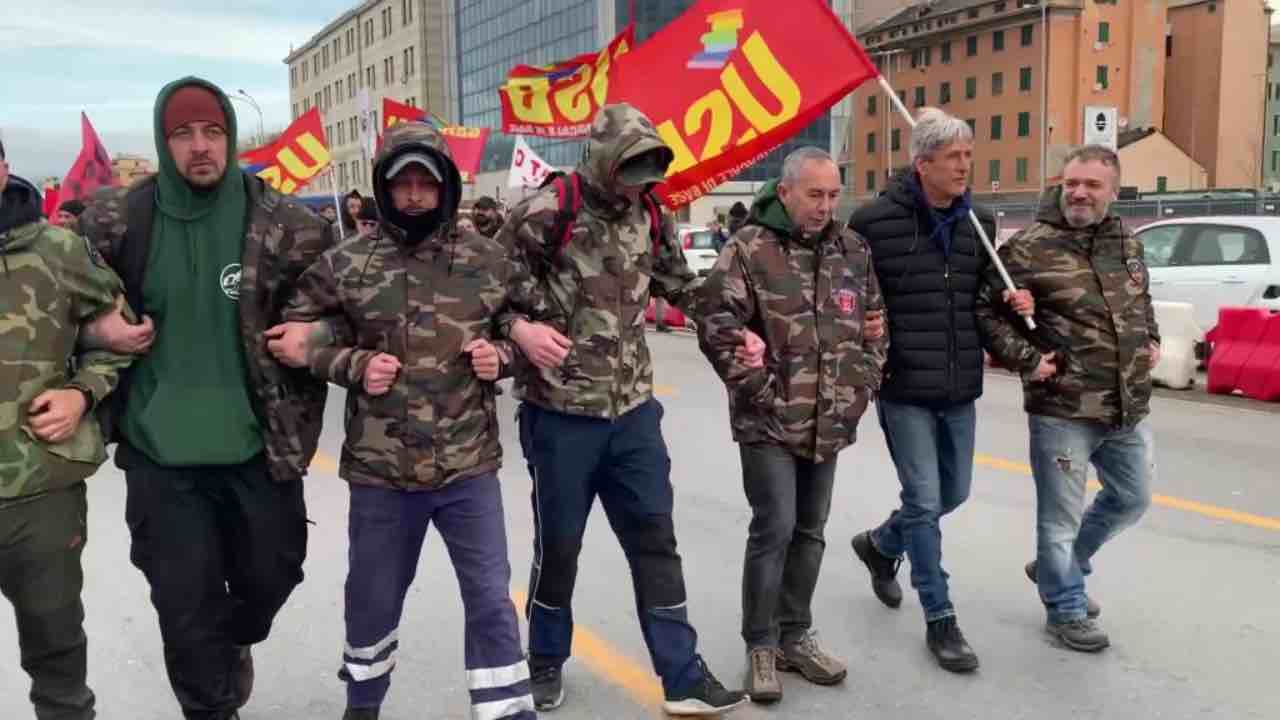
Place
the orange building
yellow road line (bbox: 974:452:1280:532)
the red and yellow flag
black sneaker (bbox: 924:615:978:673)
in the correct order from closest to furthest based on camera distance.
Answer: black sneaker (bbox: 924:615:978:673), yellow road line (bbox: 974:452:1280:532), the red and yellow flag, the orange building

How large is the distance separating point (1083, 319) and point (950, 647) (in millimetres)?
1394

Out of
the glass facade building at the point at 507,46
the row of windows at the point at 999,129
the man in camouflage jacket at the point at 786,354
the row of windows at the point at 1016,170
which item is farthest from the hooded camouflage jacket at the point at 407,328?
the row of windows at the point at 1016,170

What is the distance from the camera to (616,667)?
173 inches

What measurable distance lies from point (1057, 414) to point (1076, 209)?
0.82m

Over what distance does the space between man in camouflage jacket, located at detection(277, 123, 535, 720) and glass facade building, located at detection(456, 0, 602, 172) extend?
6251 centimetres

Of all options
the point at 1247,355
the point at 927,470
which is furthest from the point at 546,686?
the point at 1247,355

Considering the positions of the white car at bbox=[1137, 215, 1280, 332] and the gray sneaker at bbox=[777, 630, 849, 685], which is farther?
the white car at bbox=[1137, 215, 1280, 332]

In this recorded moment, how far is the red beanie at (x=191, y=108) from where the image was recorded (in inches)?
129

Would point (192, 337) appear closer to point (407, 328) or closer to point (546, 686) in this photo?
point (407, 328)

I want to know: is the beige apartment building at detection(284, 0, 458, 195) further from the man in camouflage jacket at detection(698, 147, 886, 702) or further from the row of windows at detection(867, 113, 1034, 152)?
the man in camouflage jacket at detection(698, 147, 886, 702)

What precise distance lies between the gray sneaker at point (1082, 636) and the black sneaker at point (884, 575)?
73 centimetres

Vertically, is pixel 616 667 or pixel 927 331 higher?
pixel 927 331

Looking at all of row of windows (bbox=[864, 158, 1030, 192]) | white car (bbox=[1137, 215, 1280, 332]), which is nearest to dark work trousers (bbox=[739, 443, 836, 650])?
white car (bbox=[1137, 215, 1280, 332])

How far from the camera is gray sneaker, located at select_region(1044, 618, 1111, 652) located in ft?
14.5
